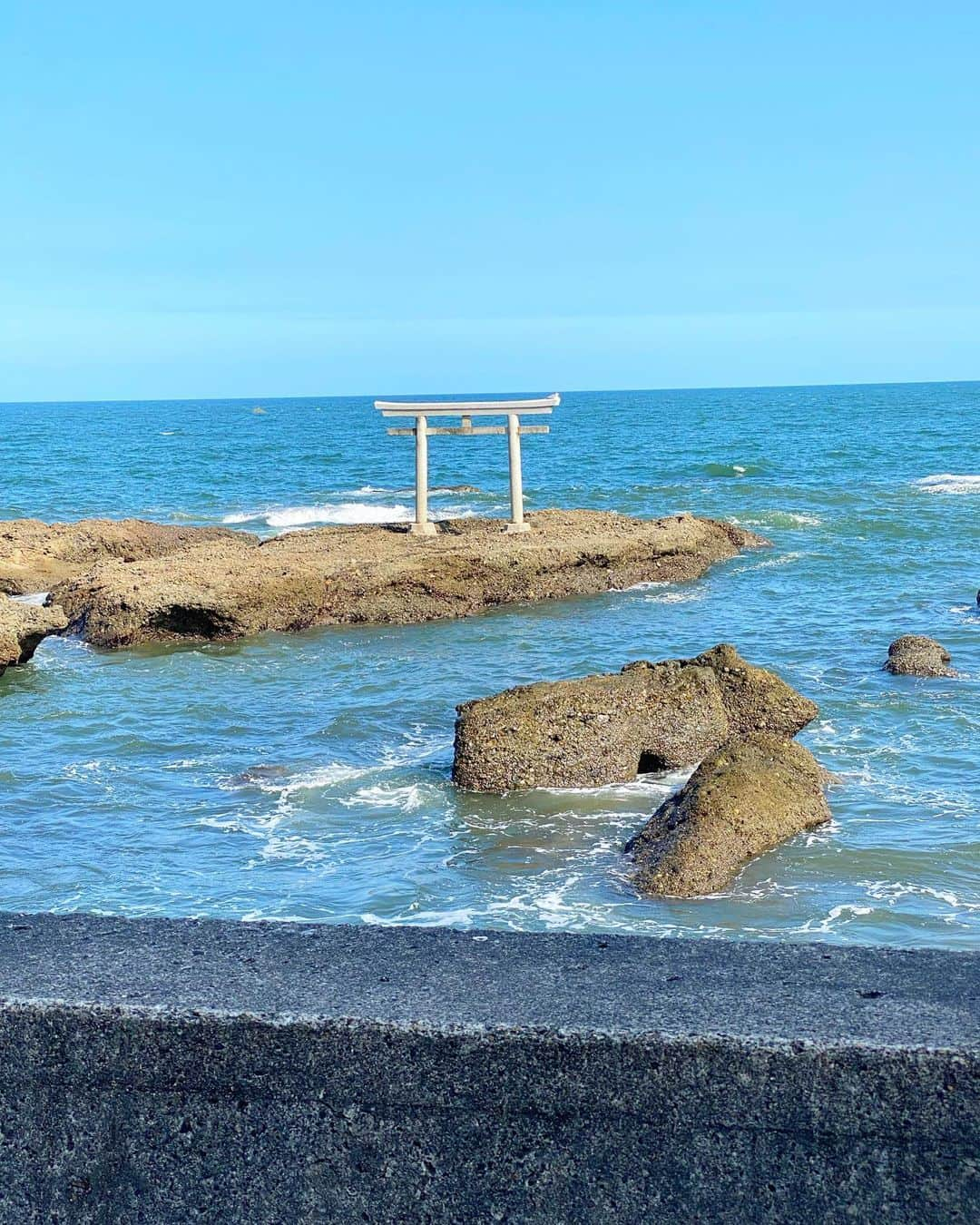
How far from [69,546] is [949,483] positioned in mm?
25562

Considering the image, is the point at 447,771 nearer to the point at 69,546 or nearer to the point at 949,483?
the point at 69,546

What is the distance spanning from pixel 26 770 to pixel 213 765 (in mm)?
1460

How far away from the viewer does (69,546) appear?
20.9 m

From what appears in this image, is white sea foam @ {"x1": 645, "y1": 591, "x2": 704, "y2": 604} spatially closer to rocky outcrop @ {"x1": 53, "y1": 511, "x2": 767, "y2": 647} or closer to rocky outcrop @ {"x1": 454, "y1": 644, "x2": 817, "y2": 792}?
rocky outcrop @ {"x1": 53, "y1": 511, "x2": 767, "y2": 647}

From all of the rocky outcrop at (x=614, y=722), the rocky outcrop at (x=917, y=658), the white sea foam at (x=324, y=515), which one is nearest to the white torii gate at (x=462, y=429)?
the white sea foam at (x=324, y=515)

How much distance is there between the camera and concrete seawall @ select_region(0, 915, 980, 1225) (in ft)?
6.66

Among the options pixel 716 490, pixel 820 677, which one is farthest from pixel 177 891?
pixel 716 490

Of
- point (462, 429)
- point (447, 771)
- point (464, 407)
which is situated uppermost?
point (464, 407)

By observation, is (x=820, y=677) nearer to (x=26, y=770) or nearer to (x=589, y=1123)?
(x=26, y=770)

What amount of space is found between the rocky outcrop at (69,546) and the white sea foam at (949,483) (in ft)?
66.0

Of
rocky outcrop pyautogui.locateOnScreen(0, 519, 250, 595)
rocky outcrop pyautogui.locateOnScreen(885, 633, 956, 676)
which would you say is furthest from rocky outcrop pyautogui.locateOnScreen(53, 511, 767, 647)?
rocky outcrop pyautogui.locateOnScreen(885, 633, 956, 676)

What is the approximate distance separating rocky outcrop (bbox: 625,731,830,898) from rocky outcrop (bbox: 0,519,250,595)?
13215mm

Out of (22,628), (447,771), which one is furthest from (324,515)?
(447,771)

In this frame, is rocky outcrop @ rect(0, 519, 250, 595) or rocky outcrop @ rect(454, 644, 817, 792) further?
rocky outcrop @ rect(0, 519, 250, 595)
